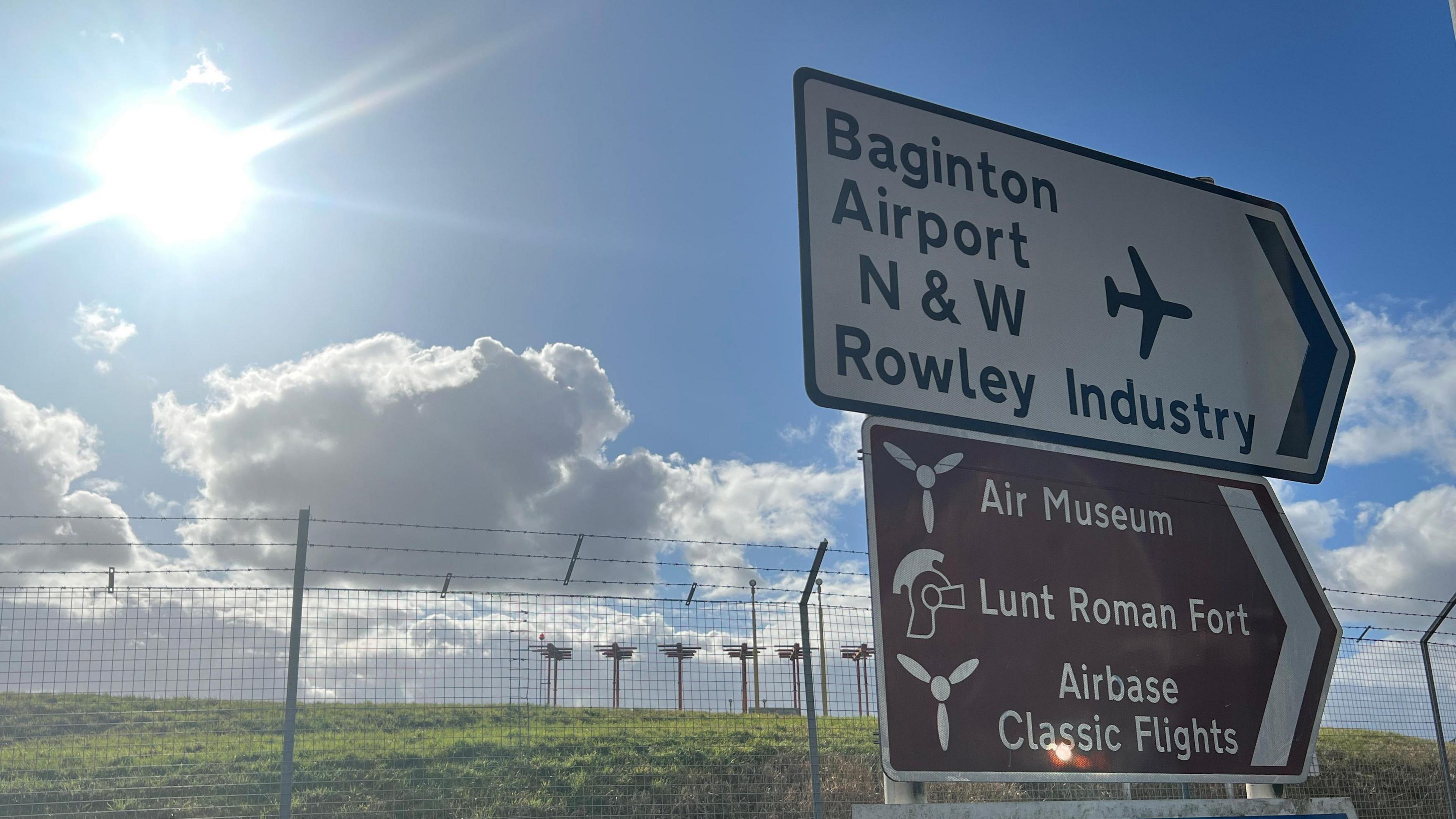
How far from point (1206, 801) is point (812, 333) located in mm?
1183

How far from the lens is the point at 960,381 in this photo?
2.14m

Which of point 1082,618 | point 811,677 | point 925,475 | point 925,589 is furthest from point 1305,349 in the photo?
point 811,677

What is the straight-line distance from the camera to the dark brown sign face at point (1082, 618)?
5.98ft

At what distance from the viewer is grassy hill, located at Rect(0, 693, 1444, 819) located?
358 inches

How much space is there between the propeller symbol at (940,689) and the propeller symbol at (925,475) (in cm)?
24

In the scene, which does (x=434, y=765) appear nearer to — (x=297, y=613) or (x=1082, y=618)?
(x=297, y=613)

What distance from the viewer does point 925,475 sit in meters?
1.94

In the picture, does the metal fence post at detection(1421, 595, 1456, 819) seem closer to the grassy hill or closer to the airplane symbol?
the grassy hill

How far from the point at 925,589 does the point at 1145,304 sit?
1082 millimetres

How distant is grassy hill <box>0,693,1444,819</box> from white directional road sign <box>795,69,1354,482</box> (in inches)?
289

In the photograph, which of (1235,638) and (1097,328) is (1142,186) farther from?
(1235,638)

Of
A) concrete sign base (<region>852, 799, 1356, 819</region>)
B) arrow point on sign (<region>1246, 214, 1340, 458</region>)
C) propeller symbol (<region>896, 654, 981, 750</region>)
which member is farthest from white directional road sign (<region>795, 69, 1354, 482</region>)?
concrete sign base (<region>852, 799, 1356, 819</region>)

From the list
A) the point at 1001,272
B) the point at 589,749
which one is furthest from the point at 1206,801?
the point at 589,749

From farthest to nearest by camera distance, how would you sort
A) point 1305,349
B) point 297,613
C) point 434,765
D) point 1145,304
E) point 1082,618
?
point 434,765
point 297,613
point 1305,349
point 1145,304
point 1082,618
